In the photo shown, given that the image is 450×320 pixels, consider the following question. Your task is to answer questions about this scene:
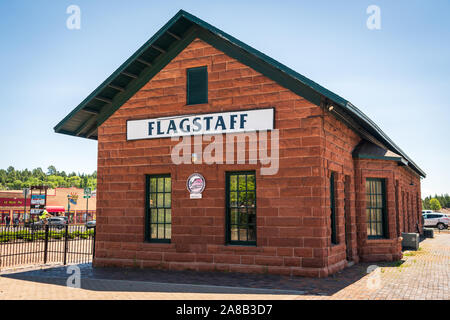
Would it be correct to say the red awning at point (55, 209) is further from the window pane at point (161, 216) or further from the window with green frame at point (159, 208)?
the window pane at point (161, 216)

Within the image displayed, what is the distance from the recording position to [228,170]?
12297 millimetres

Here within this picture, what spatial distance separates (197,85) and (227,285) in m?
6.43

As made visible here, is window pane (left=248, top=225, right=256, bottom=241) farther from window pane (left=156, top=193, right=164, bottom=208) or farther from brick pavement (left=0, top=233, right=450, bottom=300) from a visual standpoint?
window pane (left=156, top=193, right=164, bottom=208)

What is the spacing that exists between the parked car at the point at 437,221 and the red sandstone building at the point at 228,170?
2990 cm

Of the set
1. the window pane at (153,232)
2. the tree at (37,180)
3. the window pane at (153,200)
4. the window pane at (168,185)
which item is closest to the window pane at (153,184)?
the window pane at (153,200)

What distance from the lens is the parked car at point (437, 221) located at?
40406mm

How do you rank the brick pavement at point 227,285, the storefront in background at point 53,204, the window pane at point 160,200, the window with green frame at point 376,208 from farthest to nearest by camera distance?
the storefront in background at point 53,204
the window with green frame at point 376,208
the window pane at point 160,200
the brick pavement at point 227,285

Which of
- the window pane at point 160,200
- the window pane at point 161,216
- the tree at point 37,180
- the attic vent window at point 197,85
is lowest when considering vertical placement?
the window pane at point 161,216

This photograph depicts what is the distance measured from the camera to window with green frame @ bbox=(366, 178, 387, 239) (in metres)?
14.9

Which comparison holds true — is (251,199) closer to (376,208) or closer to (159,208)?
(159,208)

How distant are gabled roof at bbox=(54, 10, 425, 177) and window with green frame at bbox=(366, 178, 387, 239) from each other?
2038 millimetres

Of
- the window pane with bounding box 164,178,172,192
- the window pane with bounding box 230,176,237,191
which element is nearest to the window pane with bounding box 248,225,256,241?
the window pane with bounding box 230,176,237,191
